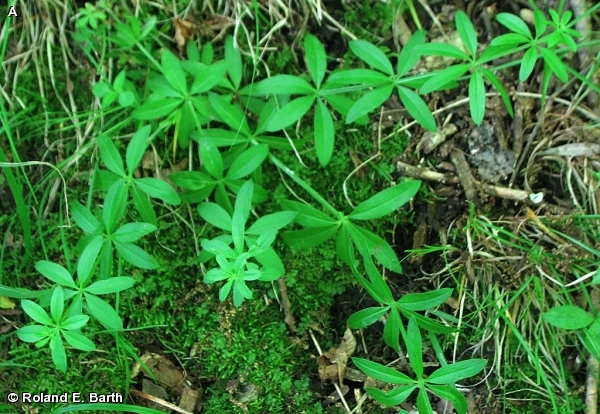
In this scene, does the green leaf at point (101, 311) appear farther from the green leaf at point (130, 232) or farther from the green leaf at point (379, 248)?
the green leaf at point (379, 248)

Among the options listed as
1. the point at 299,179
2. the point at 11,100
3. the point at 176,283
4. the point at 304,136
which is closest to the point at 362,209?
the point at 299,179

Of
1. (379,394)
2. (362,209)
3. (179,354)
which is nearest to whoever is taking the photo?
(379,394)

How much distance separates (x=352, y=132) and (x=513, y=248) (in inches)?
30.6

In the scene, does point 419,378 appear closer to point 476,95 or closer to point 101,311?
point 476,95

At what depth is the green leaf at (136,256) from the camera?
196cm

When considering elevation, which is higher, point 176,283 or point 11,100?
point 11,100

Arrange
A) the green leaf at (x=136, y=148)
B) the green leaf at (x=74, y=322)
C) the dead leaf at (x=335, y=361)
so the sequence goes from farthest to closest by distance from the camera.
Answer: the dead leaf at (x=335, y=361) < the green leaf at (x=136, y=148) < the green leaf at (x=74, y=322)

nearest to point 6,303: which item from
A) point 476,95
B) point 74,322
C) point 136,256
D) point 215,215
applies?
point 74,322

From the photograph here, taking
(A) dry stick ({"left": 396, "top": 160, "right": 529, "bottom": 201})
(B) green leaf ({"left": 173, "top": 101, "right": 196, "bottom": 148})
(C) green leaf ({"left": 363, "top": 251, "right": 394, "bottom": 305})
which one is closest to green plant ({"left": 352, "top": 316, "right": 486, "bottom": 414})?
(C) green leaf ({"left": 363, "top": 251, "right": 394, "bottom": 305})

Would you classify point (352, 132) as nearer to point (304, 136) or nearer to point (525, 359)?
point (304, 136)

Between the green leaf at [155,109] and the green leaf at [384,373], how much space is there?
45.4 inches

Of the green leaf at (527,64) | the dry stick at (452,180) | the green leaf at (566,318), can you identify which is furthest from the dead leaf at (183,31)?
the green leaf at (566,318)

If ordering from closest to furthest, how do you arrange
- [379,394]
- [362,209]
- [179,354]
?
[379,394], [362,209], [179,354]

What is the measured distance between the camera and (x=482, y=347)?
2111 mm
